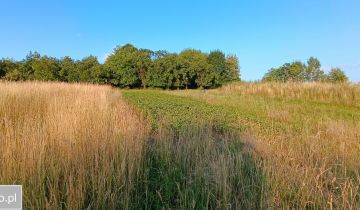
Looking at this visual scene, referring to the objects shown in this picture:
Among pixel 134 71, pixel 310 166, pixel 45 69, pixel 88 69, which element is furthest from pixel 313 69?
pixel 310 166

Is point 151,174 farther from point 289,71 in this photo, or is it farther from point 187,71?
point 289,71

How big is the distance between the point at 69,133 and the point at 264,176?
262 centimetres

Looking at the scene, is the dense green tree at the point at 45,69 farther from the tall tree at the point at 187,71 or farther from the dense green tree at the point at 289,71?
the dense green tree at the point at 289,71

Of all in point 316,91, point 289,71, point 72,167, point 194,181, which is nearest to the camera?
point 72,167

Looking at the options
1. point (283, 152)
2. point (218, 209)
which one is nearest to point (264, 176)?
point (218, 209)

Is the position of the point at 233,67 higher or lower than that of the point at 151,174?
higher

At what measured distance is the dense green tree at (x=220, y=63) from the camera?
217ft

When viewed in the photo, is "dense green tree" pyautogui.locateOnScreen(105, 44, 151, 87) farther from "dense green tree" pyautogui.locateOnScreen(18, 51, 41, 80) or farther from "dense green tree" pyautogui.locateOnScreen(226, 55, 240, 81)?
"dense green tree" pyautogui.locateOnScreen(226, 55, 240, 81)

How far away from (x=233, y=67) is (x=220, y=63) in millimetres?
6240

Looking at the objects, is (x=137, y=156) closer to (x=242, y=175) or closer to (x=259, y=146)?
(x=242, y=175)

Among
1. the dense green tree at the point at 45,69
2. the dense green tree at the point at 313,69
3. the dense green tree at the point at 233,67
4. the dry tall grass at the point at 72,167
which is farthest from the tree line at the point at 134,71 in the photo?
the dry tall grass at the point at 72,167

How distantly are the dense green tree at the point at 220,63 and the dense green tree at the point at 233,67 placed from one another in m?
1.99

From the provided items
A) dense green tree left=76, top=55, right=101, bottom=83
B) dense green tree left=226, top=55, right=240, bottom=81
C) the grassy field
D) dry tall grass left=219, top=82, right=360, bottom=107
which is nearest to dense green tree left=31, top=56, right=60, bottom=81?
dense green tree left=76, top=55, right=101, bottom=83

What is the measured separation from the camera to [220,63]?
222 ft
